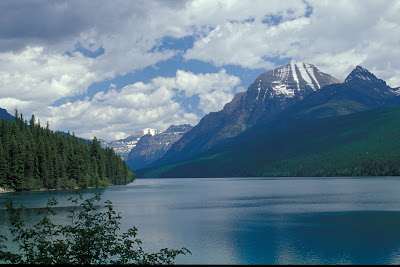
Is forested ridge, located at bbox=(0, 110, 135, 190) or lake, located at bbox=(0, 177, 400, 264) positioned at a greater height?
forested ridge, located at bbox=(0, 110, 135, 190)

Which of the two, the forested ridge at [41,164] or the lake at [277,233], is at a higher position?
the forested ridge at [41,164]

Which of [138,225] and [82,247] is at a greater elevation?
[82,247]

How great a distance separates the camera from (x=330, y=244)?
50.9 meters

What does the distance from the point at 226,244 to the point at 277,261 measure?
1010 cm

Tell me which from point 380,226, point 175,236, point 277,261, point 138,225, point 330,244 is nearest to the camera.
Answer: point 277,261

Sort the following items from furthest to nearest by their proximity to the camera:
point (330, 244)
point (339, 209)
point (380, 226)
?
point (339, 209)
point (380, 226)
point (330, 244)

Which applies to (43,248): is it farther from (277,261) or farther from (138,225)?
(138,225)

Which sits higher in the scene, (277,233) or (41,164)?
(41,164)

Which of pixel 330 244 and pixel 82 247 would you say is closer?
pixel 82 247

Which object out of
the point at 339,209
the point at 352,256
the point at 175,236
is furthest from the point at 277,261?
the point at 339,209

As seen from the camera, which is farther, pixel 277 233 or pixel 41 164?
pixel 41 164

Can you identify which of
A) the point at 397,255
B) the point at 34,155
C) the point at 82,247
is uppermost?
the point at 34,155

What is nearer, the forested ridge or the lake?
the lake

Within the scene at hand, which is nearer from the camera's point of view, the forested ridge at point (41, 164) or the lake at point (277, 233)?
the lake at point (277, 233)
